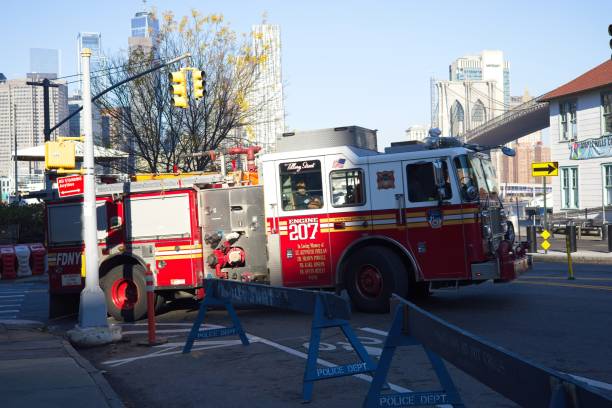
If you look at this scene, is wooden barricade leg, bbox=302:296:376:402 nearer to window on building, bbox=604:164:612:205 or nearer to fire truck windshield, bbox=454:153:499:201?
fire truck windshield, bbox=454:153:499:201

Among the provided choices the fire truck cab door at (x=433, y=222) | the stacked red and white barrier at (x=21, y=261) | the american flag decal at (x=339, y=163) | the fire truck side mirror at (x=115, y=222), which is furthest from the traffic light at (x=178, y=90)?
the stacked red and white barrier at (x=21, y=261)

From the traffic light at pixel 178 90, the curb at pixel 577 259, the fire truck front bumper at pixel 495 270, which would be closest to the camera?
the fire truck front bumper at pixel 495 270

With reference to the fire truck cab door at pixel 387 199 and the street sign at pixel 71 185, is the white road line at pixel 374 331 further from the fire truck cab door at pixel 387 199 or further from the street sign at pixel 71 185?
the street sign at pixel 71 185

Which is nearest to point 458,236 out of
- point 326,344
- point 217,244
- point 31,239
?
point 326,344

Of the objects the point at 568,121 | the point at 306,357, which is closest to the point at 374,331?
the point at 306,357

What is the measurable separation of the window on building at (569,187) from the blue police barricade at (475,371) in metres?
36.8

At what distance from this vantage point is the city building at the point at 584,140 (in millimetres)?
38281

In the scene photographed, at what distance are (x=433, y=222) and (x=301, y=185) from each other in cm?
249

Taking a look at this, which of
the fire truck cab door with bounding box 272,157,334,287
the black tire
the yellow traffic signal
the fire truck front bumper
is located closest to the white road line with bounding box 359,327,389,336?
the black tire

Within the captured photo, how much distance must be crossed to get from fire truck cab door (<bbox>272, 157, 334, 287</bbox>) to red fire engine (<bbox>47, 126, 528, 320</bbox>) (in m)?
0.02

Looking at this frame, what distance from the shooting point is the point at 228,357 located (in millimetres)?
10633

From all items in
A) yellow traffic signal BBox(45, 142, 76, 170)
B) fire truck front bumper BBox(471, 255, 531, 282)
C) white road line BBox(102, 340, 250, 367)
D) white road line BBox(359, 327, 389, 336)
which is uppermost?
yellow traffic signal BBox(45, 142, 76, 170)

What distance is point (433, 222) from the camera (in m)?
13.2

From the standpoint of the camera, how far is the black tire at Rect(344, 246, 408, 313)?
13.2 meters
